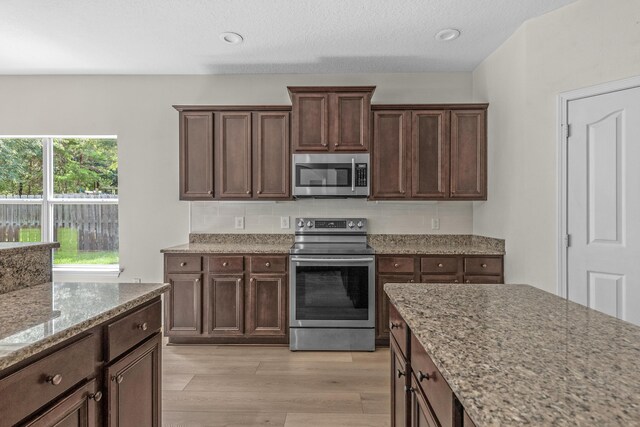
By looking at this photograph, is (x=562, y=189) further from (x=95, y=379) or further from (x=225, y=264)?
(x=95, y=379)

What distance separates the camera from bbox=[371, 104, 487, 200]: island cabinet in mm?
3393

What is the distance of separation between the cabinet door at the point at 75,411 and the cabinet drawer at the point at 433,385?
107 cm

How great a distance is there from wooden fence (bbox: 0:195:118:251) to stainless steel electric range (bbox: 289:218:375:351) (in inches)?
88.3

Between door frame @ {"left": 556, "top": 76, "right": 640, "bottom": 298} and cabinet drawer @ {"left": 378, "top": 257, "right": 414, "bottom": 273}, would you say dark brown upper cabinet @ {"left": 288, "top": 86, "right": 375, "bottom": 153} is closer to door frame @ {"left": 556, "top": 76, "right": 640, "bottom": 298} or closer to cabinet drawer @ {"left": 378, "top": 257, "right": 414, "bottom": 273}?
cabinet drawer @ {"left": 378, "top": 257, "right": 414, "bottom": 273}

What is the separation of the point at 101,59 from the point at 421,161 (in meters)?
3.26

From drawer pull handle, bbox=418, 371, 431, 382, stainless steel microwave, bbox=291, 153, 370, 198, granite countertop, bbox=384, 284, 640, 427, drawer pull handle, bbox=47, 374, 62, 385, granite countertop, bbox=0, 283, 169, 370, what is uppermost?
stainless steel microwave, bbox=291, 153, 370, 198

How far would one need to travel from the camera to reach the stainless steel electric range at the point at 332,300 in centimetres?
318

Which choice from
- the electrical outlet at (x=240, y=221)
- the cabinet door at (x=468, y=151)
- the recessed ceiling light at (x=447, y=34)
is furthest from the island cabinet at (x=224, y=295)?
the recessed ceiling light at (x=447, y=34)

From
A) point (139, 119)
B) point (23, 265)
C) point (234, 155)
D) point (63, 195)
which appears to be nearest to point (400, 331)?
point (23, 265)

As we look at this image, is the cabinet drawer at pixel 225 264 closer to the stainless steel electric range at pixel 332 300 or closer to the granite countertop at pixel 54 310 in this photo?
the stainless steel electric range at pixel 332 300

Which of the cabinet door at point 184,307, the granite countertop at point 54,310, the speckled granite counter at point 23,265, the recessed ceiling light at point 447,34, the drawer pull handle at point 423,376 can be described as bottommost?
the cabinet door at point 184,307

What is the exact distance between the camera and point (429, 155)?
341 cm

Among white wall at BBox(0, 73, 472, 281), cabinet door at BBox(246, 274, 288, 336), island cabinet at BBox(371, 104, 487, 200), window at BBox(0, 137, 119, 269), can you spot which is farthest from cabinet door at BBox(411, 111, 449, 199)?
window at BBox(0, 137, 119, 269)

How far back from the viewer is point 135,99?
3.88 m
